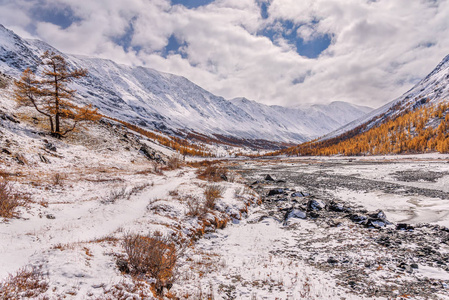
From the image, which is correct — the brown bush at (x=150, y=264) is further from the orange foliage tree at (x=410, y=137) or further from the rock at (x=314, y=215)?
the orange foliage tree at (x=410, y=137)

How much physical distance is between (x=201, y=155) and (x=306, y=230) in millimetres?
174450

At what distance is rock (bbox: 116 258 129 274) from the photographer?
6.21 metres

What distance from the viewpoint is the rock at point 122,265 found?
621 cm

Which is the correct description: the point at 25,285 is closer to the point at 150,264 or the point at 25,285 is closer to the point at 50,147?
the point at 150,264

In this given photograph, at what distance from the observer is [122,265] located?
250 inches

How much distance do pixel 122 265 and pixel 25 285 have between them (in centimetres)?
224

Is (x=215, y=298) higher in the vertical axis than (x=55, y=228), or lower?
lower

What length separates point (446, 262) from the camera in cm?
834

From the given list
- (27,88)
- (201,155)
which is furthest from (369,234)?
(201,155)

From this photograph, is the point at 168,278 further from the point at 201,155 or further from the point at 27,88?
the point at 201,155

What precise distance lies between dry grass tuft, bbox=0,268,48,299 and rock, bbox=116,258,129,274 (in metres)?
1.78

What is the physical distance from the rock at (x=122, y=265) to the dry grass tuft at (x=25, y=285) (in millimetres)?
1784

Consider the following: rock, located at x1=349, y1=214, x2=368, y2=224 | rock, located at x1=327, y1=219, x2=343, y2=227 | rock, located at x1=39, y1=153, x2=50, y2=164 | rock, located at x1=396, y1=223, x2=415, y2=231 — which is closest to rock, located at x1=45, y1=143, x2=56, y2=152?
rock, located at x1=39, y1=153, x2=50, y2=164

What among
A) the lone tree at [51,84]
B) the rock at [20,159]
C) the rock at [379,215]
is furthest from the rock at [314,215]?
the lone tree at [51,84]
